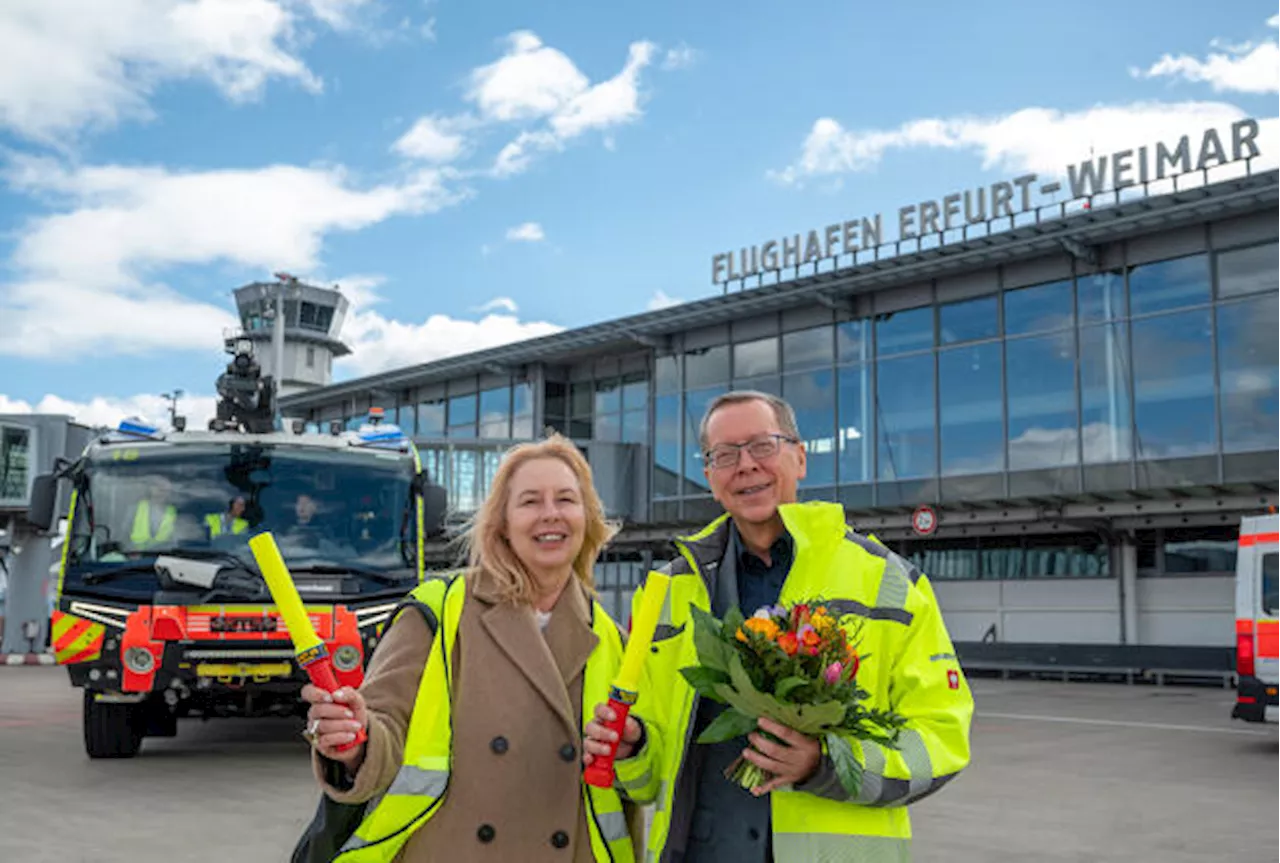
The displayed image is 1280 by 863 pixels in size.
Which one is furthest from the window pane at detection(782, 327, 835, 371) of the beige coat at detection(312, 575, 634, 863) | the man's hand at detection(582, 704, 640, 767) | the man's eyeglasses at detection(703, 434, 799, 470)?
the man's hand at detection(582, 704, 640, 767)

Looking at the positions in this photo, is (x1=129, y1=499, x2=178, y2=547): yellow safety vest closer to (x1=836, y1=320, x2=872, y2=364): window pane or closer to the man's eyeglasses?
the man's eyeglasses

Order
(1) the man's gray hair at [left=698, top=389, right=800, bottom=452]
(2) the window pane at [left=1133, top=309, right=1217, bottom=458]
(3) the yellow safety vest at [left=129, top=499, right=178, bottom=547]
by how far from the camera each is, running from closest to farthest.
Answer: (1) the man's gray hair at [left=698, top=389, right=800, bottom=452] → (3) the yellow safety vest at [left=129, top=499, right=178, bottom=547] → (2) the window pane at [left=1133, top=309, right=1217, bottom=458]

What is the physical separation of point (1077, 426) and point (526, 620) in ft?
75.7

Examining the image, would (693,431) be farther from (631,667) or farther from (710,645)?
(710,645)

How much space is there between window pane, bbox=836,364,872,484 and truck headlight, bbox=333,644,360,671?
19098 millimetres

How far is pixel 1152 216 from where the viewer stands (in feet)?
74.5

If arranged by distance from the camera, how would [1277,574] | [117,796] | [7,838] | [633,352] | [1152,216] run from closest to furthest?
1. [7,838]
2. [117,796]
3. [1277,574]
4. [1152,216]
5. [633,352]

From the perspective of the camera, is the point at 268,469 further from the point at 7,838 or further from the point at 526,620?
the point at 526,620

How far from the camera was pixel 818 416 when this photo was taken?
94.2 ft

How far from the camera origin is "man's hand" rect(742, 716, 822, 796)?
240 cm

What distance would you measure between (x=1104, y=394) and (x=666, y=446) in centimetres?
1185

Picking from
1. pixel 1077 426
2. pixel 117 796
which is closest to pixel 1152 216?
pixel 1077 426

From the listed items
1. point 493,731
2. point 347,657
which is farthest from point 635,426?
point 493,731

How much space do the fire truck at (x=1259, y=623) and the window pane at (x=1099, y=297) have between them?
37.7ft
